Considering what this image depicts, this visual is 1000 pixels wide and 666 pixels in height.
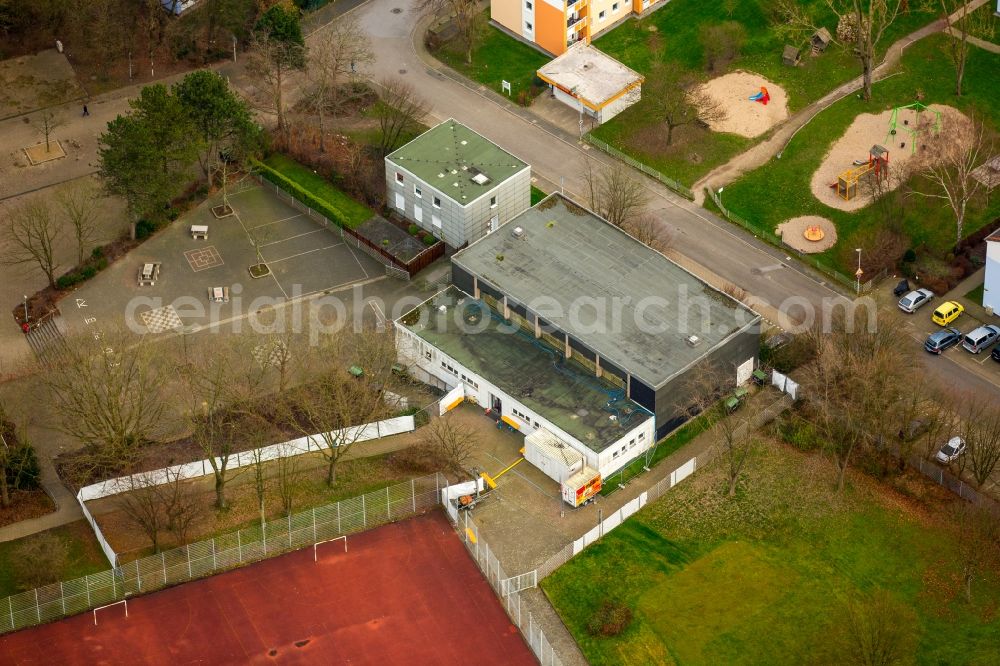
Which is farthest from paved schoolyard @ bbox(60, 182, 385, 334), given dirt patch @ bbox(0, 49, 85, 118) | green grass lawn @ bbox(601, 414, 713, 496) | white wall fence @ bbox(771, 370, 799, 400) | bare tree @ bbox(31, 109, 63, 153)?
white wall fence @ bbox(771, 370, 799, 400)

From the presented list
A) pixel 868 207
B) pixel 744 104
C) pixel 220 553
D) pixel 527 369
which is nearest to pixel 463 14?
pixel 744 104

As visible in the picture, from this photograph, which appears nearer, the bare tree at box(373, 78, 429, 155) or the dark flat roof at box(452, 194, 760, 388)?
the dark flat roof at box(452, 194, 760, 388)

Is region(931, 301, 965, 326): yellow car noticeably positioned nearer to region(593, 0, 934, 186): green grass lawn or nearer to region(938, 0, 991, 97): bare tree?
region(593, 0, 934, 186): green grass lawn

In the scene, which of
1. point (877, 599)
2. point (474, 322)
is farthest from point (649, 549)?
point (474, 322)

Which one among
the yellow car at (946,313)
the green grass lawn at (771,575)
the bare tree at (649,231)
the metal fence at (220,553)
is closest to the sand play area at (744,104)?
the bare tree at (649,231)

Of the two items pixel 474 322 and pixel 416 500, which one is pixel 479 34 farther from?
pixel 416 500
